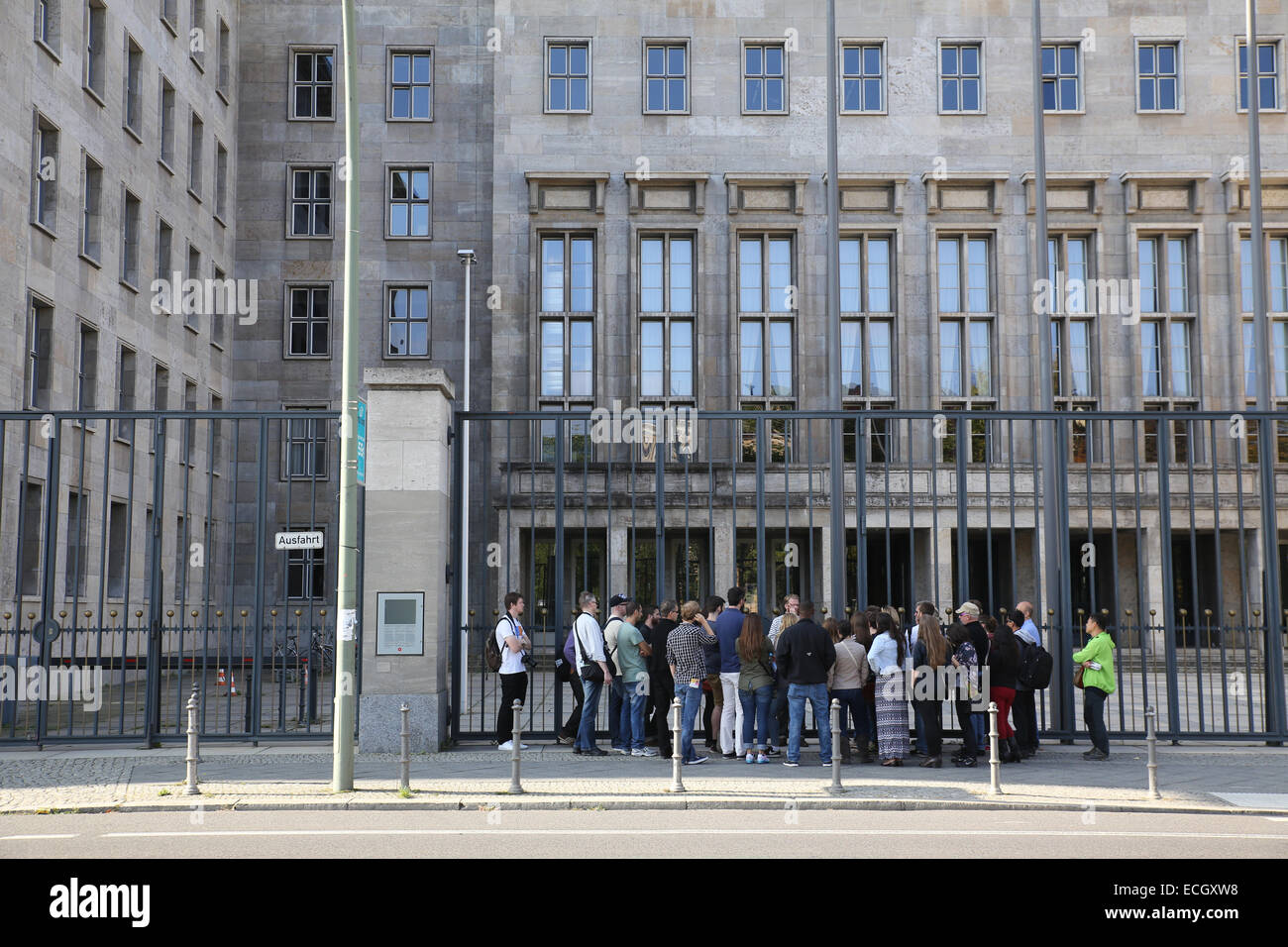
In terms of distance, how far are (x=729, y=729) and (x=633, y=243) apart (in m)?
22.7

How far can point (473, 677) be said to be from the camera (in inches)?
1283

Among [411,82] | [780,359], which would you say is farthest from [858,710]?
[411,82]

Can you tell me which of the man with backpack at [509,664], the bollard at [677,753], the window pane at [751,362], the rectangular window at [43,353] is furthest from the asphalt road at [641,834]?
the window pane at [751,362]

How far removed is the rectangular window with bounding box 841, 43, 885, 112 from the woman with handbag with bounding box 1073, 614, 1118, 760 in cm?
2498

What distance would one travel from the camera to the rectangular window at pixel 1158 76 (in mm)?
36938

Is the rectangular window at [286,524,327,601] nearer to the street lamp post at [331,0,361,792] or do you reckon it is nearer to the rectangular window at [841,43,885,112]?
the rectangular window at [841,43,885,112]

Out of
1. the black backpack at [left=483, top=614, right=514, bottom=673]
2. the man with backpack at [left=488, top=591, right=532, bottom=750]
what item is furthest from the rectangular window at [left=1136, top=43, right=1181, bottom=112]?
the black backpack at [left=483, top=614, right=514, bottom=673]

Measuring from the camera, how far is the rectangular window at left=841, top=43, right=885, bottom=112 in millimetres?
37031

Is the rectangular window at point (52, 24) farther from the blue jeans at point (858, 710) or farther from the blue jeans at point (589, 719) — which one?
the blue jeans at point (858, 710)

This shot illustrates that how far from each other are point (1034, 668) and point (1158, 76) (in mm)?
27593

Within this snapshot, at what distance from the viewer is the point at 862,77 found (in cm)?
3722

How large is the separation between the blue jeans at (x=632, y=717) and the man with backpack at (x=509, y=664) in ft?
3.80

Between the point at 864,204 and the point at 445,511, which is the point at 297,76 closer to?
the point at 864,204
